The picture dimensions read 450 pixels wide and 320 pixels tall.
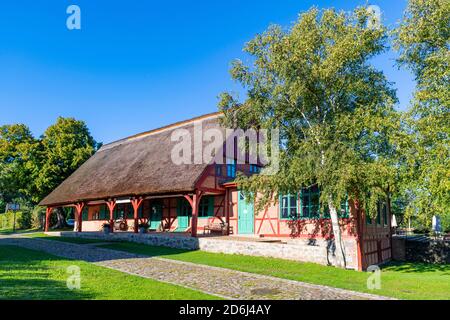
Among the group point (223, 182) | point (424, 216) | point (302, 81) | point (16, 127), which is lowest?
point (424, 216)

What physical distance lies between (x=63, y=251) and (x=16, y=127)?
2631 cm

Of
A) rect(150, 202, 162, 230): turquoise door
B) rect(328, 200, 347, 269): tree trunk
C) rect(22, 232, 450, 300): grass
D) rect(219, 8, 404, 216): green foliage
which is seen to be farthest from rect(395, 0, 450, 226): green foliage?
rect(150, 202, 162, 230): turquoise door

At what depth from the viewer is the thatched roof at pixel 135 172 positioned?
18906 mm

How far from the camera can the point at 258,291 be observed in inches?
340

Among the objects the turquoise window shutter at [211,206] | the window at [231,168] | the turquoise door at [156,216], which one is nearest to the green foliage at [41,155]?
the turquoise door at [156,216]

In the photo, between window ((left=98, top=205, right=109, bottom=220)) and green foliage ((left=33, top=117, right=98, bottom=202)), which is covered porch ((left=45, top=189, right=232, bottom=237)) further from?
green foliage ((left=33, top=117, right=98, bottom=202))

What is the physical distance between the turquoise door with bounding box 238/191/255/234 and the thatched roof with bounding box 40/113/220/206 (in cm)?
301

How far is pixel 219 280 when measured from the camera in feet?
32.4

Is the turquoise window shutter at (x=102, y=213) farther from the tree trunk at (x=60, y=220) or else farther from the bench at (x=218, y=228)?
the bench at (x=218, y=228)

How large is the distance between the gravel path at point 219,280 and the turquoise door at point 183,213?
7.49 m
